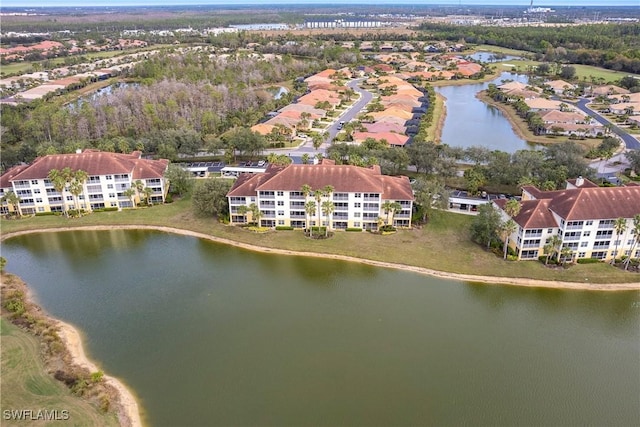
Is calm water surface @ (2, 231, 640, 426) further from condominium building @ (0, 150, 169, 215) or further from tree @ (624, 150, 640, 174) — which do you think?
tree @ (624, 150, 640, 174)

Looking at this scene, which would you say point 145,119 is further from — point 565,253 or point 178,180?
point 565,253

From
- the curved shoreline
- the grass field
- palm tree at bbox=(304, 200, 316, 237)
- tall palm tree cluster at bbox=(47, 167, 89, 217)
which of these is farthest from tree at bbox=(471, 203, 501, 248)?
tall palm tree cluster at bbox=(47, 167, 89, 217)

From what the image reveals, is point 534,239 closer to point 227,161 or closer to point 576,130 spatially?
point 227,161

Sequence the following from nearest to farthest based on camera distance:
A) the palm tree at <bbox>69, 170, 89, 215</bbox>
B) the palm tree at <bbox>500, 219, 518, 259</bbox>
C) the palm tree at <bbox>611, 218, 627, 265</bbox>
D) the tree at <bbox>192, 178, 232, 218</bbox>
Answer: the palm tree at <bbox>611, 218, 627, 265</bbox> → the palm tree at <bbox>500, 219, 518, 259</bbox> → the tree at <bbox>192, 178, 232, 218</bbox> → the palm tree at <bbox>69, 170, 89, 215</bbox>

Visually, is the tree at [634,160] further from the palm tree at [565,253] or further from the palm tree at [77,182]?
the palm tree at [77,182]

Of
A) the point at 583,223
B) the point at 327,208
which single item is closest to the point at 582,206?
the point at 583,223

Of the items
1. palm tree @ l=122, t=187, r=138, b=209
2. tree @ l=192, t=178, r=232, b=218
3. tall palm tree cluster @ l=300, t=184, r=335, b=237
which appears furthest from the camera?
palm tree @ l=122, t=187, r=138, b=209

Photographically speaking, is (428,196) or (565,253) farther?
(428,196)
